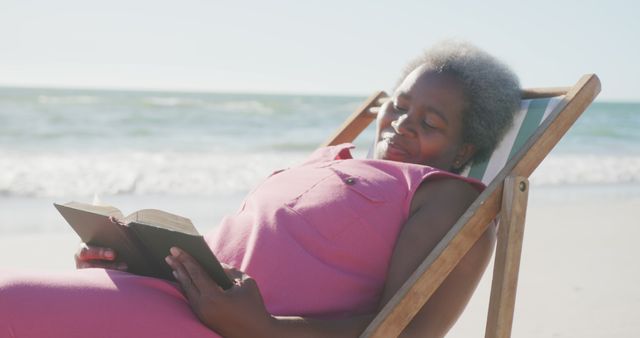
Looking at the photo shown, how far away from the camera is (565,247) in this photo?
19.3 feet

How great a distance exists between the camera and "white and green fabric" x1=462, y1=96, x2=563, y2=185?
267 centimetres

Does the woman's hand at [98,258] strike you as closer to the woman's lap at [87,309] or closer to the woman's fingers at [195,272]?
the woman's lap at [87,309]

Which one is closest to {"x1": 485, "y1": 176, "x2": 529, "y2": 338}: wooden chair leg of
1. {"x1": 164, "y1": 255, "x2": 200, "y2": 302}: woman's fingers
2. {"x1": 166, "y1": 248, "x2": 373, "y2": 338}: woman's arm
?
{"x1": 166, "y1": 248, "x2": 373, "y2": 338}: woman's arm

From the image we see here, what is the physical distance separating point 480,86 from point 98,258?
4.14ft

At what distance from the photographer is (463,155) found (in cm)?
262

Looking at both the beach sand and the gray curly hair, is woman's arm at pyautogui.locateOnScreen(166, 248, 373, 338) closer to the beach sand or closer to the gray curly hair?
the gray curly hair

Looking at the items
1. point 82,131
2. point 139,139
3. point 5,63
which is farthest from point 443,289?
point 5,63

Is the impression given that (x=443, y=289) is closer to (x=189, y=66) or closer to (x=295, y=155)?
(x=295, y=155)

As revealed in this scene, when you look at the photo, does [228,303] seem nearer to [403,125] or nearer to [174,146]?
[403,125]

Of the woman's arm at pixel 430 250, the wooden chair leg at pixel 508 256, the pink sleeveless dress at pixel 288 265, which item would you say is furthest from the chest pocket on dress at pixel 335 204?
the wooden chair leg at pixel 508 256

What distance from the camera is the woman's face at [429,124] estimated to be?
2.49 metres

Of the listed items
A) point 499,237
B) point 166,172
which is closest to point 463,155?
point 499,237

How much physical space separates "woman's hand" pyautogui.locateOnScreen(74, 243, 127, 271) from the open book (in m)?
0.02

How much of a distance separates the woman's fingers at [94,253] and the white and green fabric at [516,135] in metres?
1.23
